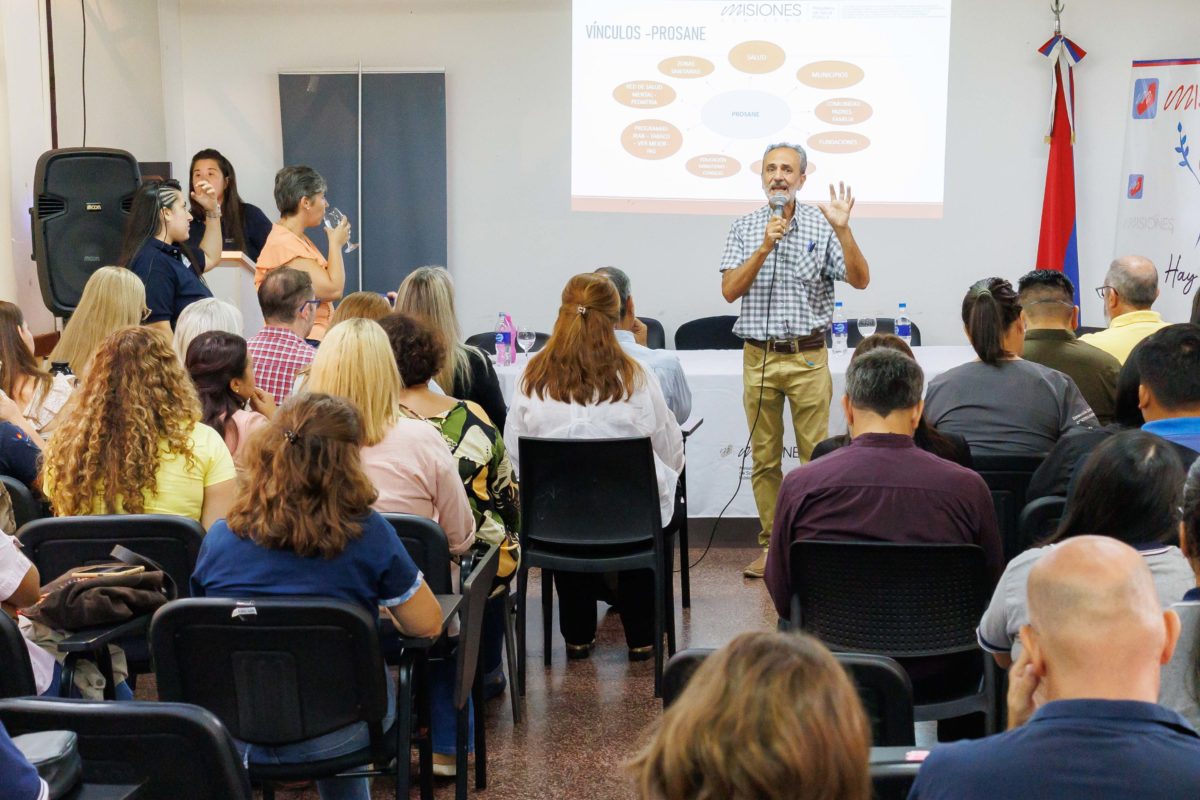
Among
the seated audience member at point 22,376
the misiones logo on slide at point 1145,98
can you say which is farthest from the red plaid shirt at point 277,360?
the misiones logo on slide at point 1145,98

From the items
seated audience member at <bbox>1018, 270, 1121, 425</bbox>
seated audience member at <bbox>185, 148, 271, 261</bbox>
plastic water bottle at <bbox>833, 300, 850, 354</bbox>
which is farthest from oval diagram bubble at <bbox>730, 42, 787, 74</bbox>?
seated audience member at <bbox>1018, 270, 1121, 425</bbox>

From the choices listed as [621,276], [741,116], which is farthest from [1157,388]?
[741,116]

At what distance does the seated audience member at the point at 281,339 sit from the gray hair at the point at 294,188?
54.2 inches

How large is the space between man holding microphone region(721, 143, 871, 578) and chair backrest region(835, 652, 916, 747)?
2.91m

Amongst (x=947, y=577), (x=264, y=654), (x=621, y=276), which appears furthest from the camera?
(x=621, y=276)

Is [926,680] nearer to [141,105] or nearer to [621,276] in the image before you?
[621,276]

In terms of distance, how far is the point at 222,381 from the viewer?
123 inches

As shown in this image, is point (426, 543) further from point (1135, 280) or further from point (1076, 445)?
point (1135, 280)

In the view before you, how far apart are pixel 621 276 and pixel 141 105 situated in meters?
4.16

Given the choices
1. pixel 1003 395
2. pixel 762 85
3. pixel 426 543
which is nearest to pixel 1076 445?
pixel 1003 395

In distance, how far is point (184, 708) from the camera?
61.1 inches

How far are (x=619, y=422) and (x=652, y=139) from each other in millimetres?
3668

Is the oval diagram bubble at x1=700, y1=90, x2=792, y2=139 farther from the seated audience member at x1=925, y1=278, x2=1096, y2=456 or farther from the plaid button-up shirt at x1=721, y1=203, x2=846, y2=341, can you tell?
the seated audience member at x1=925, y1=278, x2=1096, y2=456

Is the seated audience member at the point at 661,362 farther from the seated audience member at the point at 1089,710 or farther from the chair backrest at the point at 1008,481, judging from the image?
the seated audience member at the point at 1089,710
